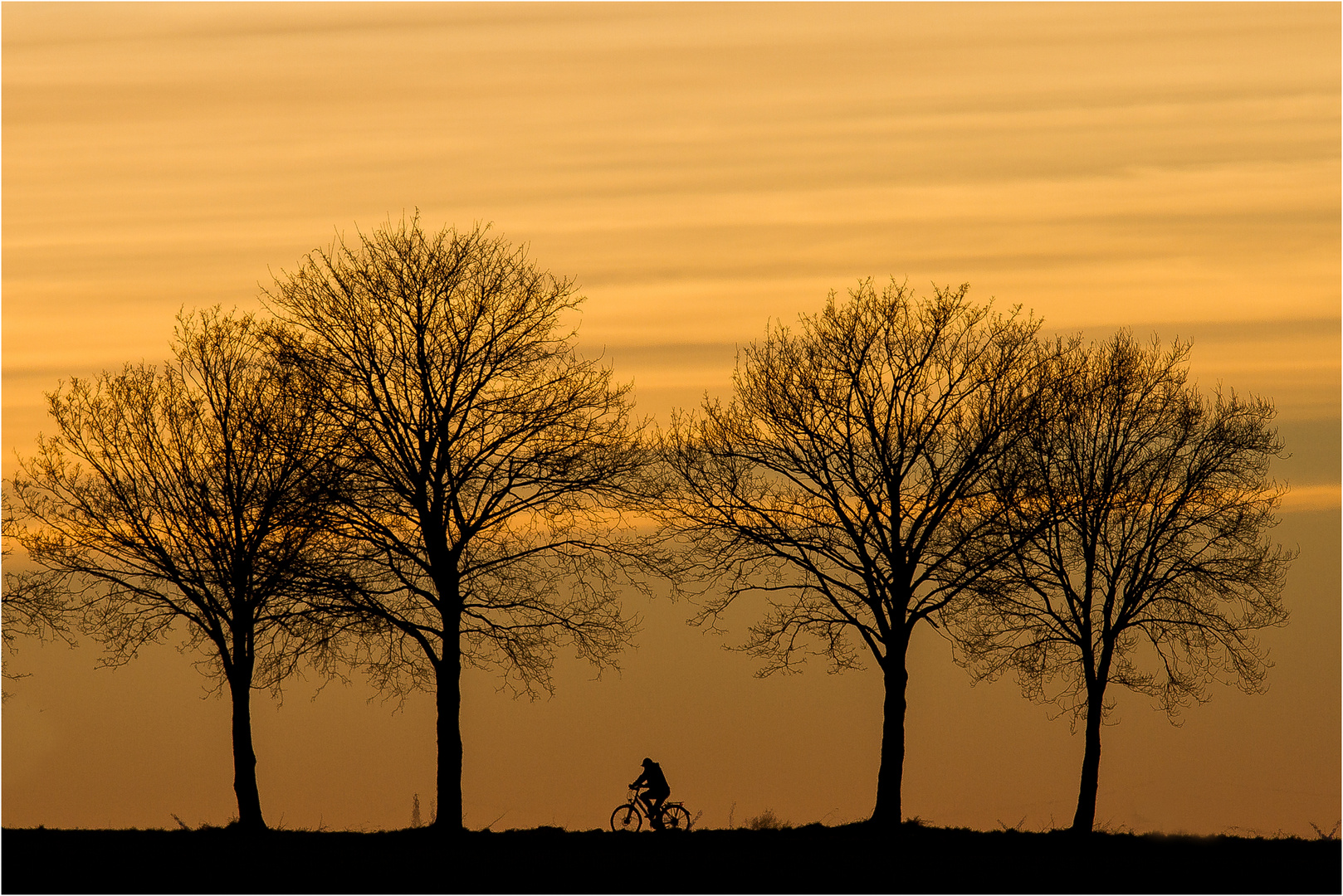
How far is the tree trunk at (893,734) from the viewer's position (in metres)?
30.2

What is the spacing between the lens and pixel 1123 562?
34.3 m

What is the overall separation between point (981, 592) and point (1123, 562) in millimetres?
4949

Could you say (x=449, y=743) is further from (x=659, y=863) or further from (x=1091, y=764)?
(x=1091, y=764)

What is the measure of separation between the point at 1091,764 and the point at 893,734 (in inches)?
220

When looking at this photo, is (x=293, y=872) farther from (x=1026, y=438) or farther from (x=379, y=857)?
(x=1026, y=438)

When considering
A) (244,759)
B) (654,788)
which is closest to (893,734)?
(654,788)

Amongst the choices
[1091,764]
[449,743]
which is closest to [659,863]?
[449,743]

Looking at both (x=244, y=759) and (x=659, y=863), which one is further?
(x=244, y=759)

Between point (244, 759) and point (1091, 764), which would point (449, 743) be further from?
point (1091, 764)

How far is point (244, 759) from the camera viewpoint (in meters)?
30.4

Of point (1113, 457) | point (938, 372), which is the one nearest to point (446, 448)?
point (938, 372)

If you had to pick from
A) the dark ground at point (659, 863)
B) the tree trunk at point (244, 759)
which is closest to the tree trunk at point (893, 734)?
the dark ground at point (659, 863)

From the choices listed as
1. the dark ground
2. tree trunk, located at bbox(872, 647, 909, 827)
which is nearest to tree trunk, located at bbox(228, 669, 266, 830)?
the dark ground

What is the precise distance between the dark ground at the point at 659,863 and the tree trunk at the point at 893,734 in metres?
2.14
